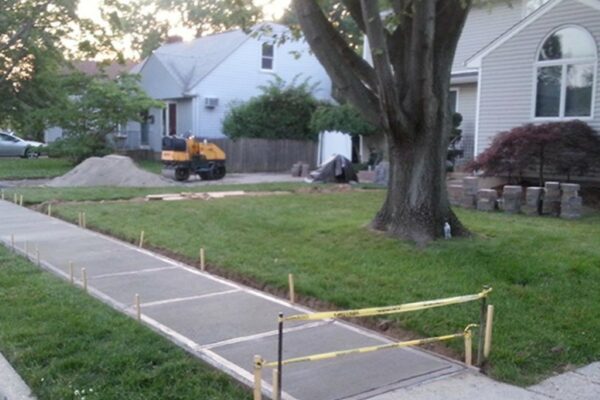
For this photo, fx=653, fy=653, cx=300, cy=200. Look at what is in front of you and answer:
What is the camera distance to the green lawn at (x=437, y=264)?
5.78 meters

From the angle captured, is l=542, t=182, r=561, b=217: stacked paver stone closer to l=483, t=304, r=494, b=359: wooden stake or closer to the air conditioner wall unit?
l=483, t=304, r=494, b=359: wooden stake

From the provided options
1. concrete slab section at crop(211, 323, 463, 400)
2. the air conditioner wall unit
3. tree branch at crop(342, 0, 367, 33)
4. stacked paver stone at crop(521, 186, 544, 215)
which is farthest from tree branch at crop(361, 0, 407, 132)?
the air conditioner wall unit

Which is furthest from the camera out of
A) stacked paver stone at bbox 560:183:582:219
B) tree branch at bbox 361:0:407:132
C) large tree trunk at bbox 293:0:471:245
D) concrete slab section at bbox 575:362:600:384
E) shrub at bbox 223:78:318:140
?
shrub at bbox 223:78:318:140

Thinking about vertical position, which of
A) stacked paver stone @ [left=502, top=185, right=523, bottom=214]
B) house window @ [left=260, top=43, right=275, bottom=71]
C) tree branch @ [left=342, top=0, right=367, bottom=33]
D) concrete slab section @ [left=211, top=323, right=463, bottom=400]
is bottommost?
concrete slab section @ [left=211, top=323, right=463, bottom=400]

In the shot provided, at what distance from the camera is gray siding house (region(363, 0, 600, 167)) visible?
14852 millimetres

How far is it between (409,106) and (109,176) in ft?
45.8

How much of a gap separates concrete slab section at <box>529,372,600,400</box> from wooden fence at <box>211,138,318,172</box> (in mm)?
23277

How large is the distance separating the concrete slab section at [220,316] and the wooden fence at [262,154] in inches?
821

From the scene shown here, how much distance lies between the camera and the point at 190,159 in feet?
73.1

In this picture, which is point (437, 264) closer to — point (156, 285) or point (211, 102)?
point (156, 285)

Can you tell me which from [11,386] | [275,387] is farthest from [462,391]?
[11,386]

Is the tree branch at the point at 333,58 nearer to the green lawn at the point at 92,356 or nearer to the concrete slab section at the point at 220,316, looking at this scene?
the concrete slab section at the point at 220,316

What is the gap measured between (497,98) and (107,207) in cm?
1003

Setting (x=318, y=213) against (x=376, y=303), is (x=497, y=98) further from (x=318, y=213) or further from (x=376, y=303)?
(x=376, y=303)
